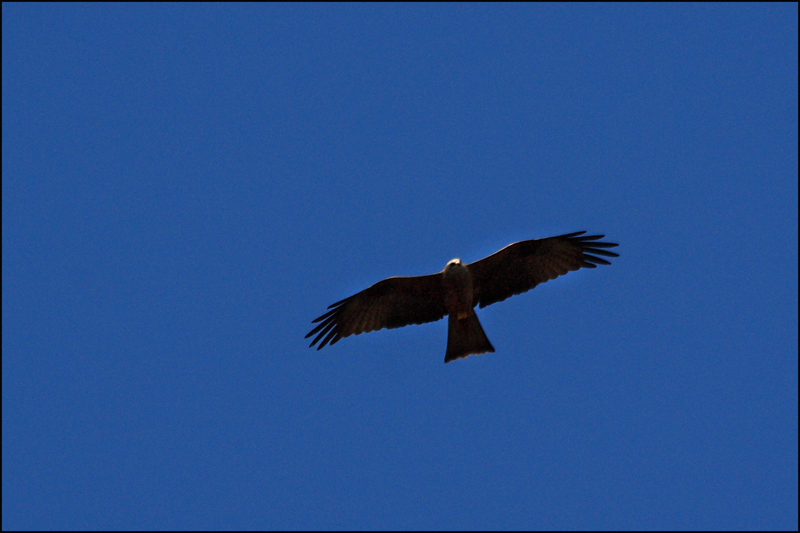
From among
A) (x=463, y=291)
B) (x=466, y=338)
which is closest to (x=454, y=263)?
(x=463, y=291)

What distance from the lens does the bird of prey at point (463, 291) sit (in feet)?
38.8

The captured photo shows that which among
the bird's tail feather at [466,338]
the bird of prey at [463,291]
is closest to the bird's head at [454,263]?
the bird of prey at [463,291]

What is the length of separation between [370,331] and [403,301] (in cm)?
77

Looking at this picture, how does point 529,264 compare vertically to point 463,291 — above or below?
above

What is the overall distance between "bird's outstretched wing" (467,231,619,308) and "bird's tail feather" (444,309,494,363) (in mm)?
481

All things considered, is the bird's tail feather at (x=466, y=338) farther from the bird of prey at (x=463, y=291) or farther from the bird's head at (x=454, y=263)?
the bird's head at (x=454, y=263)

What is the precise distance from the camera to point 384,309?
12555 mm

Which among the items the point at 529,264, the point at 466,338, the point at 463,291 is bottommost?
the point at 466,338

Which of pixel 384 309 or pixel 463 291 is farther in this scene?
pixel 384 309

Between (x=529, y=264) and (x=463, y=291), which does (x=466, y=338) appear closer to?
(x=463, y=291)

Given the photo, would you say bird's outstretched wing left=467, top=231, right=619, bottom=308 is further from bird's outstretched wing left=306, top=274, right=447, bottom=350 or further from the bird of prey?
bird's outstretched wing left=306, top=274, right=447, bottom=350

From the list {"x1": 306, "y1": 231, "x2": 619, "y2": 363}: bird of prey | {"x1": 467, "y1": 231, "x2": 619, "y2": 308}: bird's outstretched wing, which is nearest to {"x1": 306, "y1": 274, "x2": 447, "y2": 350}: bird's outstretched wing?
{"x1": 306, "y1": 231, "x2": 619, "y2": 363}: bird of prey

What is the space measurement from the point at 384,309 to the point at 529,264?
95.5 inches

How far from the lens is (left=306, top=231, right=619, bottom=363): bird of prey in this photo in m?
11.8
